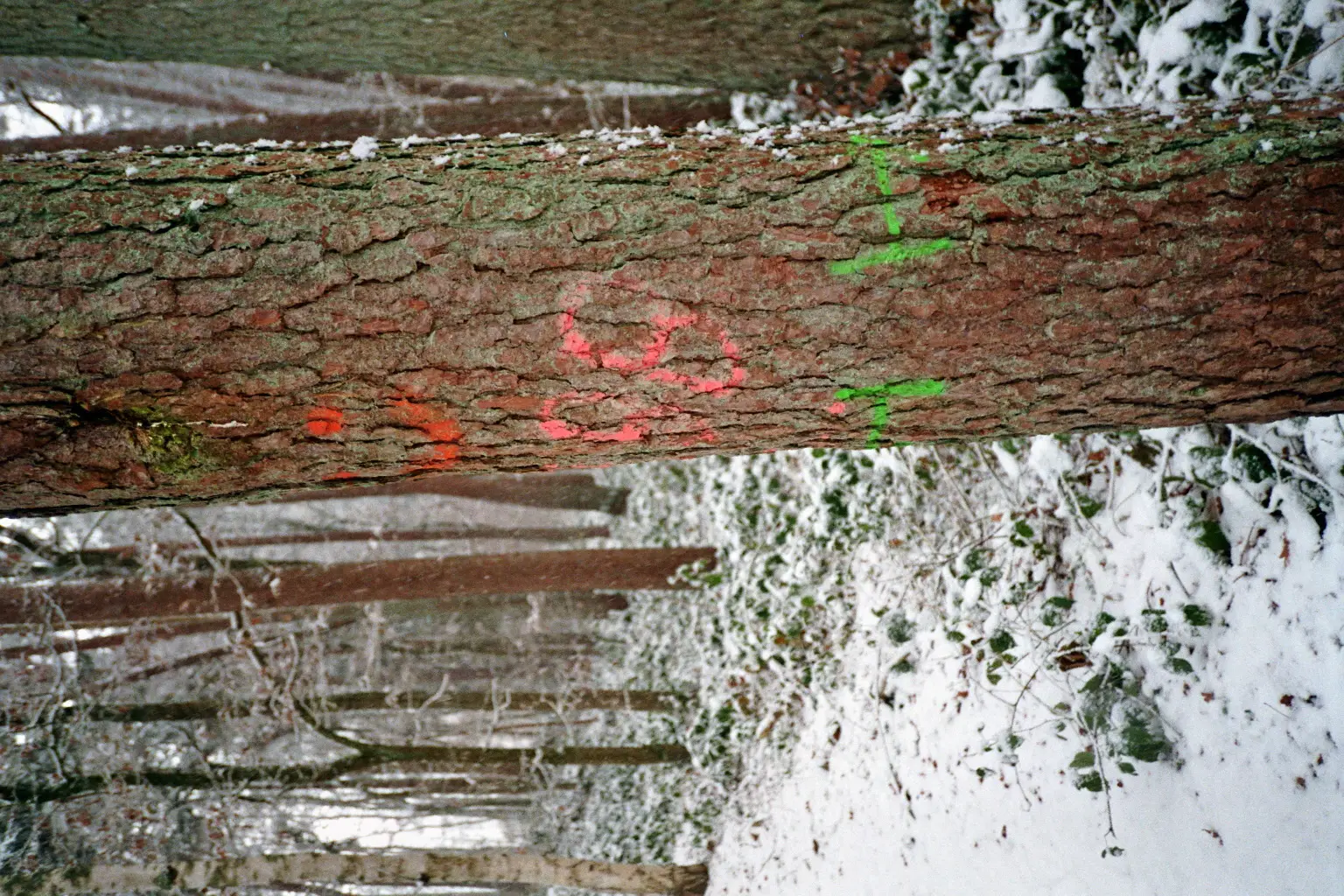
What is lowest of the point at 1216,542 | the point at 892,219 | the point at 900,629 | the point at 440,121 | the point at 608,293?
the point at 900,629

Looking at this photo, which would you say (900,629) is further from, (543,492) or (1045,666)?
(543,492)

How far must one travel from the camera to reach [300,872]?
134 inches

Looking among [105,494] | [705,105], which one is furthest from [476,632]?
[105,494]

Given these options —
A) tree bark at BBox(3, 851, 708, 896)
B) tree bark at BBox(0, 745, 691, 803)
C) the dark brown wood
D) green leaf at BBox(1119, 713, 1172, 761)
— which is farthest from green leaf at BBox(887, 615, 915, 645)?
the dark brown wood

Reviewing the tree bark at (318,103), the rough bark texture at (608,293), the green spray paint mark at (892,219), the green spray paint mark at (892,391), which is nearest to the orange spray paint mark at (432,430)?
the rough bark texture at (608,293)

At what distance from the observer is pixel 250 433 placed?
1397mm

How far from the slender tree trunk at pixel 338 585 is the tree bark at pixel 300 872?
135cm

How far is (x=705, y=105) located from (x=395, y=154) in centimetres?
356

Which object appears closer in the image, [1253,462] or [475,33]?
[1253,462]

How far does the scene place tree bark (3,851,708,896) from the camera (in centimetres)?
338

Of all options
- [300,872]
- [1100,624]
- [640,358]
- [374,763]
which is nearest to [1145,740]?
[1100,624]

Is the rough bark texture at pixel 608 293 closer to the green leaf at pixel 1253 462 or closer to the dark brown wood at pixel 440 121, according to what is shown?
the green leaf at pixel 1253 462

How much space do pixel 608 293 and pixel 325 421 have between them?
582 mm

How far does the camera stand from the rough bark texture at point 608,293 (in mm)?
1347
